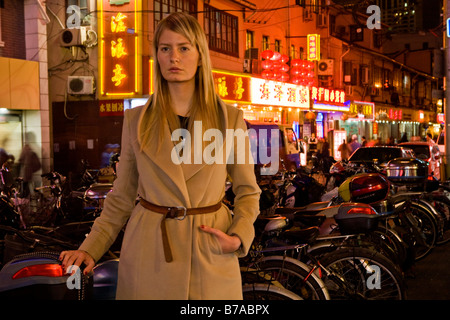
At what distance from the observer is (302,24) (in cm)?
3122

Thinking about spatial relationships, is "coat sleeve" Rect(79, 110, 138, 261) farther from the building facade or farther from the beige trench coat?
the building facade

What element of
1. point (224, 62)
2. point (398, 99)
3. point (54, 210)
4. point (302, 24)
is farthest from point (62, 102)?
point (398, 99)

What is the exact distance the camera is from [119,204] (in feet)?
8.66

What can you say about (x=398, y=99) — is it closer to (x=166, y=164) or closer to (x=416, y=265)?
(x=416, y=265)

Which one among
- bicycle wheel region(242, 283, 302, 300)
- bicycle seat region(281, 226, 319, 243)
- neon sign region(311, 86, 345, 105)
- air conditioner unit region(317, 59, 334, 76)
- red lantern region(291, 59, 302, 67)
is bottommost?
bicycle wheel region(242, 283, 302, 300)

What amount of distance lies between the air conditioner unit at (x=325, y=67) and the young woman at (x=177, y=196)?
29.9 meters

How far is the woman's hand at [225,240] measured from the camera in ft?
7.81

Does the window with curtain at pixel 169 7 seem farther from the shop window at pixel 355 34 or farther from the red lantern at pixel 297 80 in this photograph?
the shop window at pixel 355 34

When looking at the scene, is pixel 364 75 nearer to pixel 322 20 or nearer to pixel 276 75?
pixel 322 20

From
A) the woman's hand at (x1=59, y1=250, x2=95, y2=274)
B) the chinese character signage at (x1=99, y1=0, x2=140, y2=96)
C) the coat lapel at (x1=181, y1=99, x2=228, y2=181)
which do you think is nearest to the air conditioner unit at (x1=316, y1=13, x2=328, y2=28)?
the chinese character signage at (x1=99, y1=0, x2=140, y2=96)

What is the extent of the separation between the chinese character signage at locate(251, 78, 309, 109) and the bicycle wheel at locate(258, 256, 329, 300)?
1727 centimetres

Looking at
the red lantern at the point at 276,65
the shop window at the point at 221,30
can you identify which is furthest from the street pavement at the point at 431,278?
the red lantern at the point at 276,65

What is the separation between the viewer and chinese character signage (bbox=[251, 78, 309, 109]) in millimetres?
22062

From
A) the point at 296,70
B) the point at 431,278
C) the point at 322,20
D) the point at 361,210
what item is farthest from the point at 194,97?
the point at 322,20
